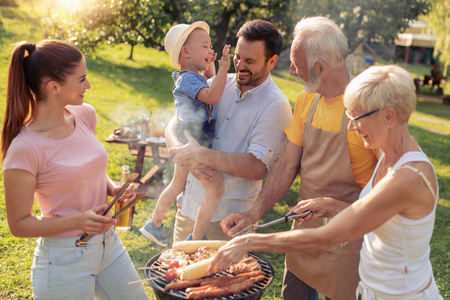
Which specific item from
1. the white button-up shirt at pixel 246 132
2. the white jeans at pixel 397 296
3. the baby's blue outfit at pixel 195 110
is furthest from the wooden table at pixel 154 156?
the white jeans at pixel 397 296

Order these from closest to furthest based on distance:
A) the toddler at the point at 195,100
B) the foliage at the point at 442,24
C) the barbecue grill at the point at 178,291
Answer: the barbecue grill at the point at 178,291
the toddler at the point at 195,100
the foliage at the point at 442,24

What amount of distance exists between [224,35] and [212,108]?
8.02 m

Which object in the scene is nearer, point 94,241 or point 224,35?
point 94,241

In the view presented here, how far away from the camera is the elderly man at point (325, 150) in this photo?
9.51ft

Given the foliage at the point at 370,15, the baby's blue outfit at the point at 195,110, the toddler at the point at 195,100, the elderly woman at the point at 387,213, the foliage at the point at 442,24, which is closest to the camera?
the elderly woman at the point at 387,213

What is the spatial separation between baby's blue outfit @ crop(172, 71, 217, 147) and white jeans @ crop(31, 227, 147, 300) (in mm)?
1063

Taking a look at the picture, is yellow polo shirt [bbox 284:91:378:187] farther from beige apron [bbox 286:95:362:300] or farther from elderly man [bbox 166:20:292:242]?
elderly man [bbox 166:20:292:242]

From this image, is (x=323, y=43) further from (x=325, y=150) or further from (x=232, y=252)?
(x=232, y=252)

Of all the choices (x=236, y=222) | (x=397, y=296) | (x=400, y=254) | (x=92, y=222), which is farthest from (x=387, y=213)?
(x=92, y=222)

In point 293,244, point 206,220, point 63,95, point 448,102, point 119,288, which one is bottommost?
point 448,102

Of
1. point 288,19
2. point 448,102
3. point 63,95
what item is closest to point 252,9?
point 288,19

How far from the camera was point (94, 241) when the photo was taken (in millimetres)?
2758

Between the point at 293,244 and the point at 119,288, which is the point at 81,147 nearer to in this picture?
the point at 119,288

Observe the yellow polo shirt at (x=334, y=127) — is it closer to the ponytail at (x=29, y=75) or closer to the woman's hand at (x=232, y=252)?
the woman's hand at (x=232, y=252)
